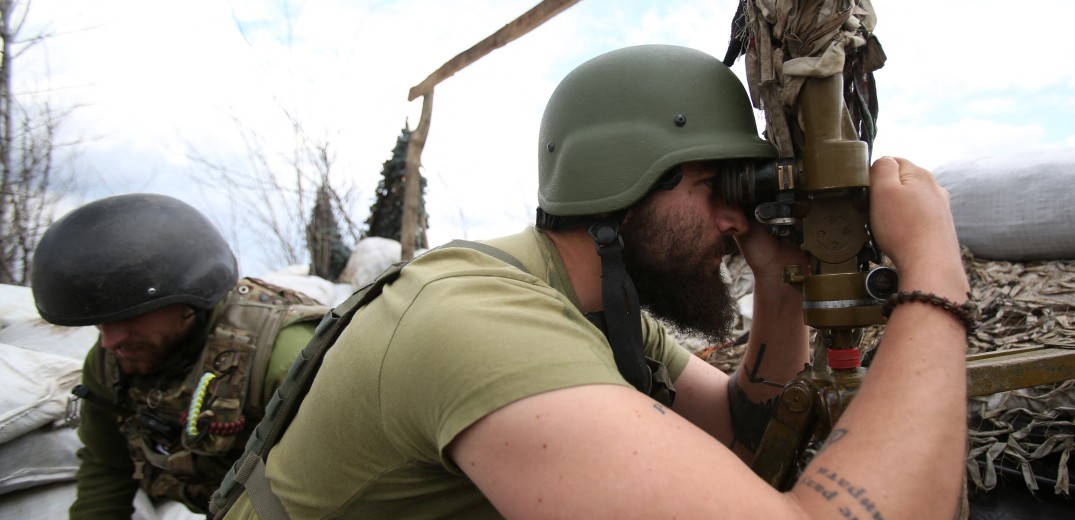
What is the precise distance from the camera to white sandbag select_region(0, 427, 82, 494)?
322 cm

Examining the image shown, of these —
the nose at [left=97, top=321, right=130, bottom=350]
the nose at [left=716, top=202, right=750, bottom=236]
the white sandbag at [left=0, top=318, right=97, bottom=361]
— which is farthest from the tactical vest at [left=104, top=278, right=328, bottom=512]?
the white sandbag at [left=0, top=318, right=97, bottom=361]

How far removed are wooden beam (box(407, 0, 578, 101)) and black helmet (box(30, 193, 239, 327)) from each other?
2271 millimetres

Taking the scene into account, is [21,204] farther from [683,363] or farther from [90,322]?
[683,363]

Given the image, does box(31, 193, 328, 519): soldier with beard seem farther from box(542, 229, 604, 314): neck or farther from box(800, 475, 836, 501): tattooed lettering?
box(800, 475, 836, 501): tattooed lettering

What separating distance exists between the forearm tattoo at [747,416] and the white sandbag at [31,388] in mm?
3109

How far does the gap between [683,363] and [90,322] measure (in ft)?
6.82

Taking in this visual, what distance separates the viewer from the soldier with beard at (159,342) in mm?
2537

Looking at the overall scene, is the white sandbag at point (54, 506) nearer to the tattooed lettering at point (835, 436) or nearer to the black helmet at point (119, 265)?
the black helmet at point (119, 265)

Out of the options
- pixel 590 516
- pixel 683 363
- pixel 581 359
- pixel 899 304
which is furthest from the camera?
pixel 683 363

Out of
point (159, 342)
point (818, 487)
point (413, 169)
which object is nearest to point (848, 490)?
point (818, 487)

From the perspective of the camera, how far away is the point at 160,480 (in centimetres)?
277

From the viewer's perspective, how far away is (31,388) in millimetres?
3447

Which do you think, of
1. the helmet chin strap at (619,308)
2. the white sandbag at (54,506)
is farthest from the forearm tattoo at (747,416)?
the white sandbag at (54,506)

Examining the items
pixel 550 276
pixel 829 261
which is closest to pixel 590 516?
pixel 550 276
